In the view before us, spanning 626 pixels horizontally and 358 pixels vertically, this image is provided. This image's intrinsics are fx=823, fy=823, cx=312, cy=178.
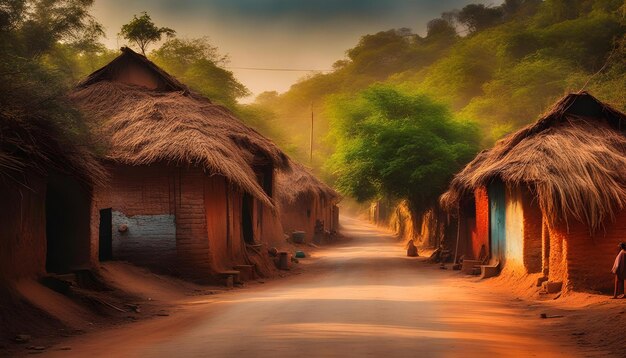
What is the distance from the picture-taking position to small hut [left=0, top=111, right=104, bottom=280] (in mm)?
12398

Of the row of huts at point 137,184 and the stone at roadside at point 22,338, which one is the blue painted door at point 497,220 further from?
the stone at roadside at point 22,338

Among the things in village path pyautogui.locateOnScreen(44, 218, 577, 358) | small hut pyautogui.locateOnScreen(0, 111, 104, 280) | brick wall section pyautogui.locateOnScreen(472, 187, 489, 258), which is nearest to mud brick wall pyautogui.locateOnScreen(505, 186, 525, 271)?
village path pyautogui.locateOnScreen(44, 218, 577, 358)

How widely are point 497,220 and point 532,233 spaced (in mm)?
3565

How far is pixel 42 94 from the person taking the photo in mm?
13242

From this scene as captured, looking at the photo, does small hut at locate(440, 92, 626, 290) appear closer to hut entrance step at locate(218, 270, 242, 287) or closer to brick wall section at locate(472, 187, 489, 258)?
brick wall section at locate(472, 187, 489, 258)

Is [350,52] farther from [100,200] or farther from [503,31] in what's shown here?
[100,200]

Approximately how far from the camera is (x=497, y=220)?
22.5 metres

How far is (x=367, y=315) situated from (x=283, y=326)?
1870 mm

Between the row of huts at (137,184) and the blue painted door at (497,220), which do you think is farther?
the blue painted door at (497,220)

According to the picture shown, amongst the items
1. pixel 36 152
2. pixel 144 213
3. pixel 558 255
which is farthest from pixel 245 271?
pixel 36 152

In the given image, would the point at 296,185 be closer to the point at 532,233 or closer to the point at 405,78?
the point at 532,233

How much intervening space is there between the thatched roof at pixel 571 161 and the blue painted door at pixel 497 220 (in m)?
1.05

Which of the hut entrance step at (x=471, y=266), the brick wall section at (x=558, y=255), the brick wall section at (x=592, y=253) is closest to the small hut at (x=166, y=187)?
the hut entrance step at (x=471, y=266)

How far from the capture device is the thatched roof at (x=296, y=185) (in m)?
41.9
